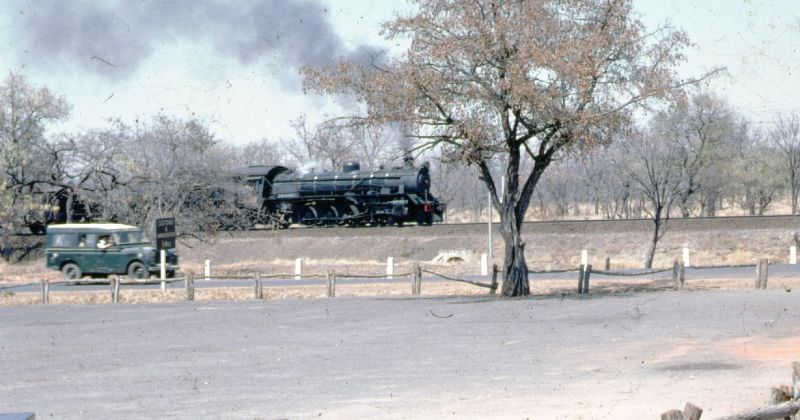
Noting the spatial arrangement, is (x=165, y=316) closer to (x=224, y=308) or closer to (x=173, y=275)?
(x=224, y=308)

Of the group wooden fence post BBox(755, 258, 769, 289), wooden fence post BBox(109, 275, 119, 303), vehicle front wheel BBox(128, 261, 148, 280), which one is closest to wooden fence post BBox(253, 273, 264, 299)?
wooden fence post BBox(109, 275, 119, 303)

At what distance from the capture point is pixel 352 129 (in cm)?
2939

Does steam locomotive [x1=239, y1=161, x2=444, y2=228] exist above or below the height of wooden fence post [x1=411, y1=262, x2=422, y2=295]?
above

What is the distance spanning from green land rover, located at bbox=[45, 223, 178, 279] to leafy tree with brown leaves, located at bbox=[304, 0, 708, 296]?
15.4m

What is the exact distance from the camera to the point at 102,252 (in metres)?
41.9

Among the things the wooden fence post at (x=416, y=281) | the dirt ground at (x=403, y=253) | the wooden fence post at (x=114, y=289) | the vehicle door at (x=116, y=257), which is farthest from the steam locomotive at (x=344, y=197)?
the wooden fence post at (x=416, y=281)

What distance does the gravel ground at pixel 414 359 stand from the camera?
45.2 ft

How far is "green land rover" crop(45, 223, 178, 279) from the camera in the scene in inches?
1645

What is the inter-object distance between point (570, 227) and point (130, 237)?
21.1 meters

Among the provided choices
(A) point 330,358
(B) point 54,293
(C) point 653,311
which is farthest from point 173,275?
(A) point 330,358

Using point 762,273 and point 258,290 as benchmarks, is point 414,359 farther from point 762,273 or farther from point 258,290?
point 258,290

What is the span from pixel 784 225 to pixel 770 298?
21223 mm

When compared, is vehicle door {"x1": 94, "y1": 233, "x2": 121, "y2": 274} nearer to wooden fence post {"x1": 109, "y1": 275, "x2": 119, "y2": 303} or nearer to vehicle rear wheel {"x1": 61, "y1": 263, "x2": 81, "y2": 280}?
vehicle rear wheel {"x1": 61, "y1": 263, "x2": 81, "y2": 280}

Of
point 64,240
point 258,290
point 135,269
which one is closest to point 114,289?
point 258,290
